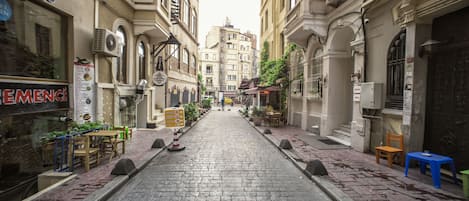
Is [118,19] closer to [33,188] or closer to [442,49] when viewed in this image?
[33,188]

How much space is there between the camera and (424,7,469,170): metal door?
16.5 ft

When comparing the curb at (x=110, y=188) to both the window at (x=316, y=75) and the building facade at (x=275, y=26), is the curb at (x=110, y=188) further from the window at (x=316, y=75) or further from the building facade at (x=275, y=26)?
the building facade at (x=275, y=26)

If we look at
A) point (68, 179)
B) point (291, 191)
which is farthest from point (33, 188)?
point (291, 191)

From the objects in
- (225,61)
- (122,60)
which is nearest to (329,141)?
(122,60)


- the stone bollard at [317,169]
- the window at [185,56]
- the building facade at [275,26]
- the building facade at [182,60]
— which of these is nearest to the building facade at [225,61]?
the building facade at [182,60]

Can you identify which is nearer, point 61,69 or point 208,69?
point 61,69

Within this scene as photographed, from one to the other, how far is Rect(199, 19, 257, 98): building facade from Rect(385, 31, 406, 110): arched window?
5322cm

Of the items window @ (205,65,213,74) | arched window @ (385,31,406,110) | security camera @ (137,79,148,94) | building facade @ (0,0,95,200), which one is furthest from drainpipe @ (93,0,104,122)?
window @ (205,65,213,74)

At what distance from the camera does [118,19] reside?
380 inches

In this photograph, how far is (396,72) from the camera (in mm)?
6836

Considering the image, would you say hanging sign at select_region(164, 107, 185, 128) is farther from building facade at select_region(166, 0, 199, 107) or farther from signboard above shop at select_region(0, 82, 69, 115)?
building facade at select_region(166, 0, 199, 107)

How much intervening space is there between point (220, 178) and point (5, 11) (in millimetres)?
6146

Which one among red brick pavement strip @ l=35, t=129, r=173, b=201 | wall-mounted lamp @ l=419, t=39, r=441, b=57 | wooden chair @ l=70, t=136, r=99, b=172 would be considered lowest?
red brick pavement strip @ l=35, t=129, r=173, b=201

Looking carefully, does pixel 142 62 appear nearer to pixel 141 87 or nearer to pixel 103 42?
pixel 141 87
